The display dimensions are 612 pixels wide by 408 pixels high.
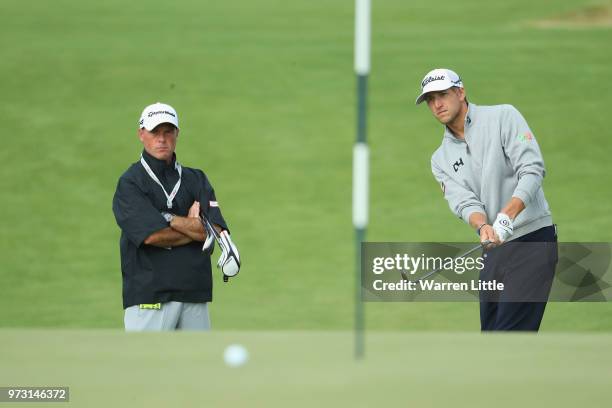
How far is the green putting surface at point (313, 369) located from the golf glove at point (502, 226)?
1269 mm

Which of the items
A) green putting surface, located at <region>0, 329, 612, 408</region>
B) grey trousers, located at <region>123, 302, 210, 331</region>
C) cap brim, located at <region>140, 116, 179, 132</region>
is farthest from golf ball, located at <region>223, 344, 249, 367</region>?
cap brim, located at <region>140, 116, 179, 132</region>

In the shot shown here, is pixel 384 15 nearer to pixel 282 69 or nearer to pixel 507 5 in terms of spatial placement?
pixel 507 5

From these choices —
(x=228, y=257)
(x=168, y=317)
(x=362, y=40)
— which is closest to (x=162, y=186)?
(x=228, y=257)

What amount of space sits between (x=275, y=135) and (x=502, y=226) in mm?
13797

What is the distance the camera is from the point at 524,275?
5.61m

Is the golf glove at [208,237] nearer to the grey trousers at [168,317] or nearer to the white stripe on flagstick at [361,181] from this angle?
the grey trousers at [168,317]

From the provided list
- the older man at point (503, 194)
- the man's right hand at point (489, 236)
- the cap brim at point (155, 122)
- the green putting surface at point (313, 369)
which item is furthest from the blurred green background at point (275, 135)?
the green putting surface at point (313, 369)

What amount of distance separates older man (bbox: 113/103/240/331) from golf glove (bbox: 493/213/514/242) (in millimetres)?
1302

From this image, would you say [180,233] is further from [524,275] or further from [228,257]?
[524,275]

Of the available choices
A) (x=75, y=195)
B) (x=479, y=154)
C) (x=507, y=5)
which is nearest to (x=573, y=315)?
(x=479, y=154)

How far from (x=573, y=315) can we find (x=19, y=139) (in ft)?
32.5

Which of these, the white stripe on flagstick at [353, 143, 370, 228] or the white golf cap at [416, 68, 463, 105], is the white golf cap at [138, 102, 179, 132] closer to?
the white golf cap at [416, 68, 463, 105]

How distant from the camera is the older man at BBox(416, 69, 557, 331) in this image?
5.55 meters

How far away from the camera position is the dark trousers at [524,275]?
18.3ft
